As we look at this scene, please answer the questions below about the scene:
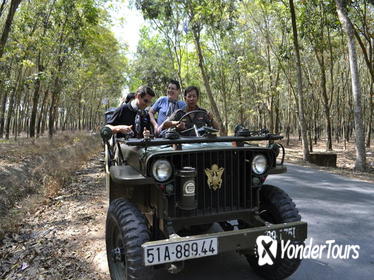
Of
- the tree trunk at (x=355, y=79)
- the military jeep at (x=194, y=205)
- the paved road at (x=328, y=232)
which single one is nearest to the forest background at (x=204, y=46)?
the tree trunk at (x=355, y=79)

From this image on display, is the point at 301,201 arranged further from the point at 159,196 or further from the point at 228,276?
the point at 159,196

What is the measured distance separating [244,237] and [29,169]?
9957 mm

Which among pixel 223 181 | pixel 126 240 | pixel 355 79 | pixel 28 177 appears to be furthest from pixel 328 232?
pixel 28 177

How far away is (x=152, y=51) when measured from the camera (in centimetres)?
3591

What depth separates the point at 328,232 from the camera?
4961mm

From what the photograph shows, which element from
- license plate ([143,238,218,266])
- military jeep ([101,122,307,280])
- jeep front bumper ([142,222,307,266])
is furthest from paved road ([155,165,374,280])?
license plate ([143,238,218,266])

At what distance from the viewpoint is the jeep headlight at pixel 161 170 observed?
3023 millimetres

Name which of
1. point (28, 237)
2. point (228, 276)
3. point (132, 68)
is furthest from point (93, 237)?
point (132, 68)

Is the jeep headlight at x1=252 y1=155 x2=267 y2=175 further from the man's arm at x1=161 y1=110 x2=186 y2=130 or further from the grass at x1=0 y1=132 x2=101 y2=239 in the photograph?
the grass at x1=0 y1=132 x2=101 y2=239

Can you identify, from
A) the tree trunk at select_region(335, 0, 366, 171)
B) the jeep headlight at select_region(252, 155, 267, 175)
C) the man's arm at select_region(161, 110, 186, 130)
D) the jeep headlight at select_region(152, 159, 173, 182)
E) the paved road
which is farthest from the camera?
the tree trunk at select_region(335, 0, 366, 171)

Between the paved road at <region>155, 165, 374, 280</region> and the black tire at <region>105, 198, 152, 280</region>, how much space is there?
64 cm

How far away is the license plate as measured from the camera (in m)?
2.69

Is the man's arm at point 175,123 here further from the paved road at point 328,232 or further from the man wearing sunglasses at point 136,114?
the paved road at point 328,232

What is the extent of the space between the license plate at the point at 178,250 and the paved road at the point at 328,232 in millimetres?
1085
